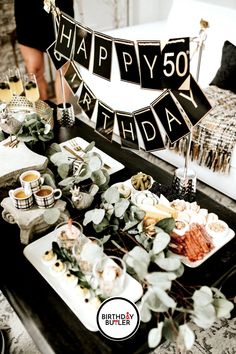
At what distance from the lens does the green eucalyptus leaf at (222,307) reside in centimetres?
88

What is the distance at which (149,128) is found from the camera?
1293mm

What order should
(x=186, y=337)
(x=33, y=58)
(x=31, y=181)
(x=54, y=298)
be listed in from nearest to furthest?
1. (x=186, y=337)
2. (x=54, y=298)
3. (x=31, y=181)
4. (x=33, y=58)

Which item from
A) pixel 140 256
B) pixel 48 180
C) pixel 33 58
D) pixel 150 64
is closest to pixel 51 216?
pixel 48 180

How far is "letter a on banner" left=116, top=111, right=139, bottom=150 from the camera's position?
1334 mm

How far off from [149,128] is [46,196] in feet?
1.46

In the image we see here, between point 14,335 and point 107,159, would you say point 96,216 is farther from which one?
point 14,335

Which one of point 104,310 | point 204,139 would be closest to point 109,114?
point 104,310

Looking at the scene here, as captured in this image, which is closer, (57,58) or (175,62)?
(175,62)

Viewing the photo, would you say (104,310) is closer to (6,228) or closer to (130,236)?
(130,236)

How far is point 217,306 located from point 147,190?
2.15 ft

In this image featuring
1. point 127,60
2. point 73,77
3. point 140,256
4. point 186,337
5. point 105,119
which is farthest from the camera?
point 73,77

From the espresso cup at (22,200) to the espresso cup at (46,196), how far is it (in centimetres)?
2

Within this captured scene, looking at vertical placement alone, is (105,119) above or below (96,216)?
A: above

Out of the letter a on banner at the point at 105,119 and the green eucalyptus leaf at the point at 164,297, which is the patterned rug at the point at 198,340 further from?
the letter a on banner at the point at 105,119
